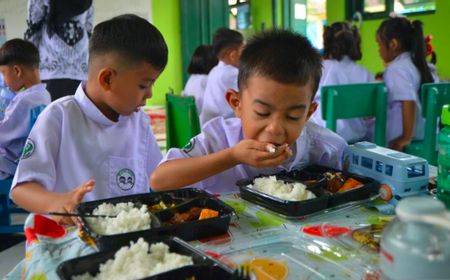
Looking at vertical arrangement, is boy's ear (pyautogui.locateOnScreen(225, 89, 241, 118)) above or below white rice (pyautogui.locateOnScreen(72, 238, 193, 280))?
above

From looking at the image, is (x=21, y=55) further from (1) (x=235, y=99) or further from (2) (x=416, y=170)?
(2) (x=416, y=170)

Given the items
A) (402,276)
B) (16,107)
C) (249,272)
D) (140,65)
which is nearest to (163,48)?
(140,65)

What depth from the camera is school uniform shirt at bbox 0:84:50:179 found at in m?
2.53

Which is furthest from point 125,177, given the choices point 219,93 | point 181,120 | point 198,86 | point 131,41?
point 198,86

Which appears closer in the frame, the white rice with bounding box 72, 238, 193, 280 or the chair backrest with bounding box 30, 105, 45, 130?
the white rice with bounding box 72, 238, 193, 280

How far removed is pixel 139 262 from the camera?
66 cm

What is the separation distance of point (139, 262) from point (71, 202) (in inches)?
14.3

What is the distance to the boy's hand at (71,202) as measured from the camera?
0.88 m

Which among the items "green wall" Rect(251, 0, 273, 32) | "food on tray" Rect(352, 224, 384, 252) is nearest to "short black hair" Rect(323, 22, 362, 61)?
"food on tray" Rect(352, 224, 384, 252)

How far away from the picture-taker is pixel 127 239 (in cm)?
75

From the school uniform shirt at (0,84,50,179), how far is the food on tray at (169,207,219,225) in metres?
1.89

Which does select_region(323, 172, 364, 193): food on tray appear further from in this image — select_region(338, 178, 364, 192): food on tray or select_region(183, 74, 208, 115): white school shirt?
select_region(183, 74, 208, 115): white school shirt

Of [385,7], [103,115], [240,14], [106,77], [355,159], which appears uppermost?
[240,14]

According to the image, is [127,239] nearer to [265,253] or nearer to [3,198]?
[265,253]
